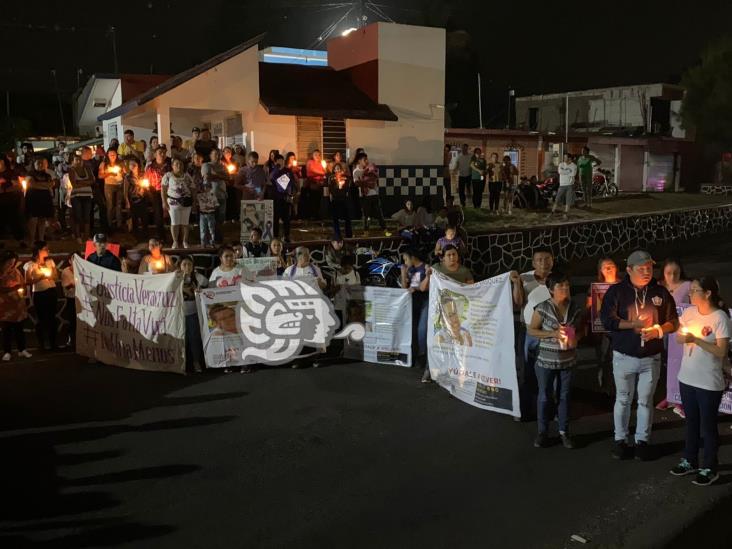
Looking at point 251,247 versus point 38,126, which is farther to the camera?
point 38,126

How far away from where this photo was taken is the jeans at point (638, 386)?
5.92 m

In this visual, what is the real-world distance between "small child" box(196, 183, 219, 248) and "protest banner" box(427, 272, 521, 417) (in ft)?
18.8

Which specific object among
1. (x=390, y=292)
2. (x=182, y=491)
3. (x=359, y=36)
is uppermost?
(x=359, y=36)

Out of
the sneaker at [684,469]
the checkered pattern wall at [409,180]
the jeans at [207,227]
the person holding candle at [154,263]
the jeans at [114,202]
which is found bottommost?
the sneaker at [684,469]

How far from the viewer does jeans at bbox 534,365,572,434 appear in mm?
6348

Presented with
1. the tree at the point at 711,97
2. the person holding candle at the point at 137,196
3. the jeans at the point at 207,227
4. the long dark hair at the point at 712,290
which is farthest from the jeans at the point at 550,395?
the tree at the point at 711,97

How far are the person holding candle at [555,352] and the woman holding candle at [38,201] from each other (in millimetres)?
9783

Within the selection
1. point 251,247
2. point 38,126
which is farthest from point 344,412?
point 38,126

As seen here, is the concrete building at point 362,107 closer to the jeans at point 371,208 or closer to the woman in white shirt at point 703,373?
the jeans at point 371,208

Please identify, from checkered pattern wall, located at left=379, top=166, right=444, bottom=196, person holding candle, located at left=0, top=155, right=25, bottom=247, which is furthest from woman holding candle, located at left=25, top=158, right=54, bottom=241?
checkered pattern wall, located at left=379, top=166, right=444, bottom=196

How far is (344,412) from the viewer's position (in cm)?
738

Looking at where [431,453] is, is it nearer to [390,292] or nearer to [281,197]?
[390,292]

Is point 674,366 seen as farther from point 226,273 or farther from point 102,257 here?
point 102,257

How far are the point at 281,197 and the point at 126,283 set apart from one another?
195 inches
